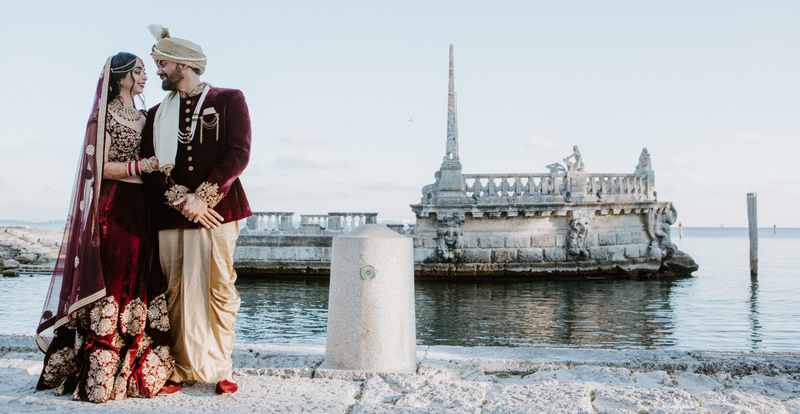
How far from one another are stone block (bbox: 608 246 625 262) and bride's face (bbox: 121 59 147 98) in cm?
1768

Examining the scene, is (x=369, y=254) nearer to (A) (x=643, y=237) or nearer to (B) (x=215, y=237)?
(B) (x=215, y=237)

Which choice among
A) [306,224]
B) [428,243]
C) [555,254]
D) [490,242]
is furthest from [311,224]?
[555,254]

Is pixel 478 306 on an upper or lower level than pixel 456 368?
lower

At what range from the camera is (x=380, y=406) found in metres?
2.83

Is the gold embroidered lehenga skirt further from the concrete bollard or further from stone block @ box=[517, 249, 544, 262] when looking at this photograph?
stone block @ box=[517, 249, 544, 262]

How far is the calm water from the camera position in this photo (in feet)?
30.4

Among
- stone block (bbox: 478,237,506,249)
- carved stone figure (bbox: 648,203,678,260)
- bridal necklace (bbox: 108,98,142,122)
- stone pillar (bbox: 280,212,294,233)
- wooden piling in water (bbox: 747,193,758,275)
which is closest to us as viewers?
bridal necklace (bbox: 108,98,142,122)

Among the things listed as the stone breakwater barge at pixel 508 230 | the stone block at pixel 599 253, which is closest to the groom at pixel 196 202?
the stone breakwater barge at pixel 508 230

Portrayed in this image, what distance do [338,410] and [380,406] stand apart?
0.23 metres

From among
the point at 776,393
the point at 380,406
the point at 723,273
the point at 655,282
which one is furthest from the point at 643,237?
the point at 380,406

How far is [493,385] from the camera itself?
3.29m

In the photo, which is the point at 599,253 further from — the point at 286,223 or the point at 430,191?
the point at 286,223

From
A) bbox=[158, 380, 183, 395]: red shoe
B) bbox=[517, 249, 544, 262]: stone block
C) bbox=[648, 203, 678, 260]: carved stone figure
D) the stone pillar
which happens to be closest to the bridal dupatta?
bbox=[158, 380, 183, 395]: red shoe

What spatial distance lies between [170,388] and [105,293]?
63 cm
